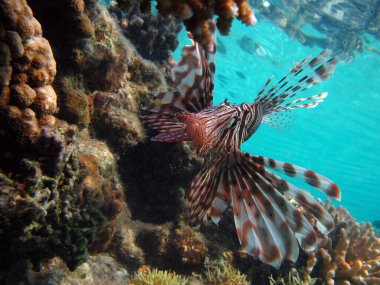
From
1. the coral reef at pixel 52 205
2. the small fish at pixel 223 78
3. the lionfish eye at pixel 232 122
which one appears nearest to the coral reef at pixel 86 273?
the coral reef at pixel 52 205

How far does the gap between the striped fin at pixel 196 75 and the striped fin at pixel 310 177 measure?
3.54 feet

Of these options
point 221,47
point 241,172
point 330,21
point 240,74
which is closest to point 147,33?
point 241,172

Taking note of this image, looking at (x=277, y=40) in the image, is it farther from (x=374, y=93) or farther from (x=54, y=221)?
(x=54, y=221)

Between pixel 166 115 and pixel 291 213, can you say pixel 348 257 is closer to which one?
pixel 291 213

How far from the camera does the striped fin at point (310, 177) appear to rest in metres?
2.24

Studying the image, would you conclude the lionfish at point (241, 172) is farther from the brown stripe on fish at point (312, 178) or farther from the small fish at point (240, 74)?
the small fish at point (240, 74)

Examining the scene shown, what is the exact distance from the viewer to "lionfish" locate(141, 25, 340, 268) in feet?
7.82

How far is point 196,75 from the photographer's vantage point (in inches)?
123

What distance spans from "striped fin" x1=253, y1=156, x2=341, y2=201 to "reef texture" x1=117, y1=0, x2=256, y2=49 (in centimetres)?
113

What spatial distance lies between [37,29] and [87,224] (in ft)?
5.72

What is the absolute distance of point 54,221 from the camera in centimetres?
251

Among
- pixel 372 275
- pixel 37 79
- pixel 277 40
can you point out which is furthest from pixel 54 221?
pixel 277 40

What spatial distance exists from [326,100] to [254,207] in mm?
21943

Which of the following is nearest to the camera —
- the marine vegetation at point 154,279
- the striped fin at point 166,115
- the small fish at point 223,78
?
the striped fin at point 166,115
